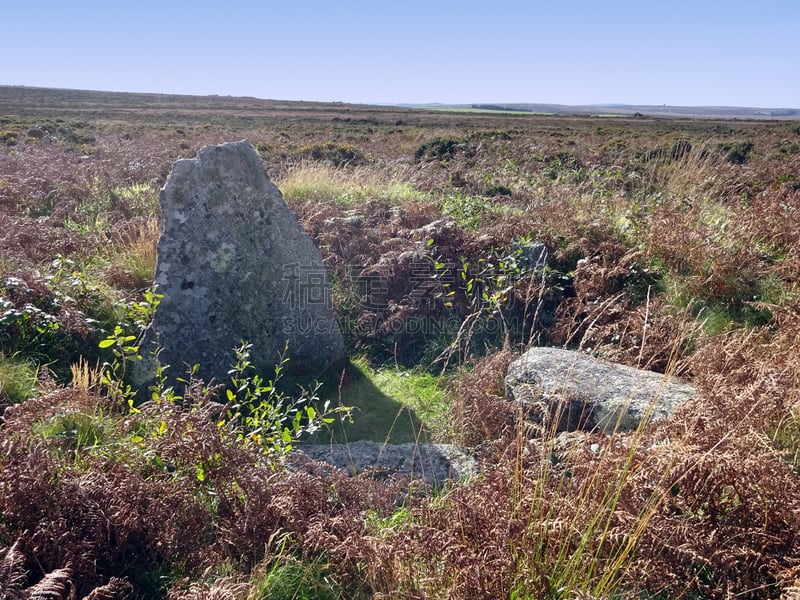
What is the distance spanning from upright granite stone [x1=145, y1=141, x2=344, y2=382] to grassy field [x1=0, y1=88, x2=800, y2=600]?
27cm

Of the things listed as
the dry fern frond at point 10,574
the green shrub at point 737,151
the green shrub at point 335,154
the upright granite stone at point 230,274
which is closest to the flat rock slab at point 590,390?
the upright granite stone at point 230,274

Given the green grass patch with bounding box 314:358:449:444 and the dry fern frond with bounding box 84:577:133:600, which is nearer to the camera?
the dry fern frond with bounding box 84:577:133:600

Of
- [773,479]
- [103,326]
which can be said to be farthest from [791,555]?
[103,326]

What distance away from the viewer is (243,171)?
5.37 m

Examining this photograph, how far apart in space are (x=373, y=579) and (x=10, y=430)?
2028mm

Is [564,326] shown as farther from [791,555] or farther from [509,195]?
[509,195]

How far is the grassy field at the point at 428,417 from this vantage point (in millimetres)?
2471

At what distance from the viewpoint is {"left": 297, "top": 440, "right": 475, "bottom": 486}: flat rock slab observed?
4.00 meters

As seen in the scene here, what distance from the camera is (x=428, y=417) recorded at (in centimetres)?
508

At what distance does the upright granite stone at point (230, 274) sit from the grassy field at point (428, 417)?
0.27m

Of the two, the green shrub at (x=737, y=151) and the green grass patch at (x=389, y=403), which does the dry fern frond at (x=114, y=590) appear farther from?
the green shrub at (x=737, y=151)

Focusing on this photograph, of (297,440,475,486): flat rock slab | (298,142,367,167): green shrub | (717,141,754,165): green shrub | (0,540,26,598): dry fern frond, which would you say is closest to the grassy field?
(0,540,26,598): dry fern frond

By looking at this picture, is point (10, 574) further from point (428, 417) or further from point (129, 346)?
point (428, 417)

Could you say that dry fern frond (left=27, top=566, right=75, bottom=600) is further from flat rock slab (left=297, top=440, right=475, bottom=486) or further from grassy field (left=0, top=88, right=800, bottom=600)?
flat rock slab (left=297, top=440, right=475, bottom=486)
